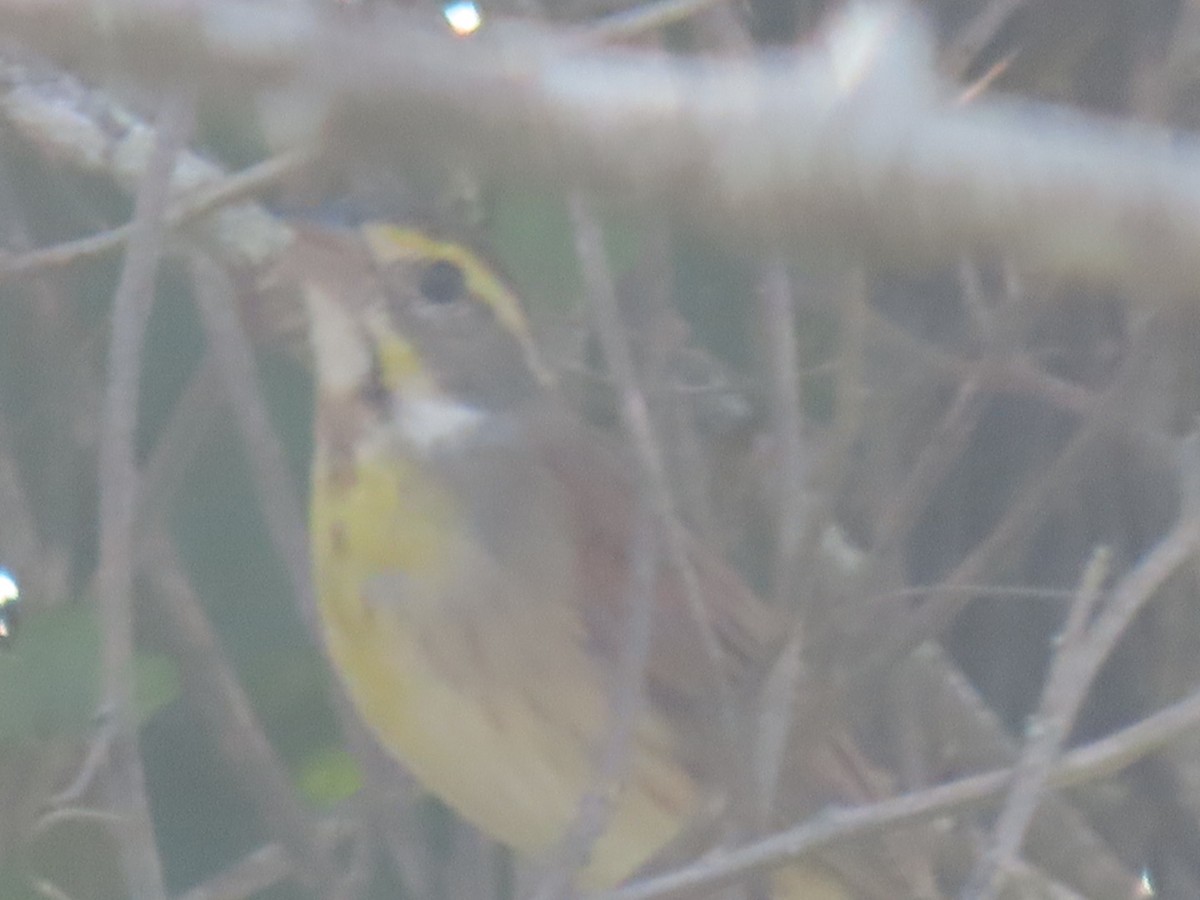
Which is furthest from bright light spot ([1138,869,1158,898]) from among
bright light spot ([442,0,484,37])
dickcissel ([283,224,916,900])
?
bright light spot ([442,0,484,37])

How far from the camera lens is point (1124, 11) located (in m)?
3.47

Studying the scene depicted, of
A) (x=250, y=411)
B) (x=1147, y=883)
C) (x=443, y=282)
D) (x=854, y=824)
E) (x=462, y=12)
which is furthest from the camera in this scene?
(x=1147, y=883)

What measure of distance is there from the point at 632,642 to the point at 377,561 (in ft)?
2.72

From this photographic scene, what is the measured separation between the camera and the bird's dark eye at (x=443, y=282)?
3150mm

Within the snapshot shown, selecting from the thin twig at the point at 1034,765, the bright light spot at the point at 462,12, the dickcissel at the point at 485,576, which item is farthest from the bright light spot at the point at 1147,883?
the bright light spot at the point at 462,12

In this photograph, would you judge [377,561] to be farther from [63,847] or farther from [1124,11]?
[1124,11]

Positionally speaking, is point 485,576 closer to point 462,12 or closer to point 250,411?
point 250,411

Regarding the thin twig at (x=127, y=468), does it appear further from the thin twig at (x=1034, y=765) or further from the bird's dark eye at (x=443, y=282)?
the bird's dark eye at (x=443, y=282)

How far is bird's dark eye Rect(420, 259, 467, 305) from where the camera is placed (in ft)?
10.3

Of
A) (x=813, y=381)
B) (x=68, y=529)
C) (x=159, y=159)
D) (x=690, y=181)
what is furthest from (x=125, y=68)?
(x=813, y=381)

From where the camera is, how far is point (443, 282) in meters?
3.17

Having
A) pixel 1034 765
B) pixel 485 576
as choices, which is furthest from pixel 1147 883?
pixel 1034 765

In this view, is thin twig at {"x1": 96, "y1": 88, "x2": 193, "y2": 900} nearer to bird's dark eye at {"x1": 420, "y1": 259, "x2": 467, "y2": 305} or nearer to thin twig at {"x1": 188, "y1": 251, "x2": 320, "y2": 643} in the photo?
thin twig at {"x1": 188, "y1": 251, "x2": 320, "y2": 643}

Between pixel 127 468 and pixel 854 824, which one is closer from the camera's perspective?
pixel 854 824
